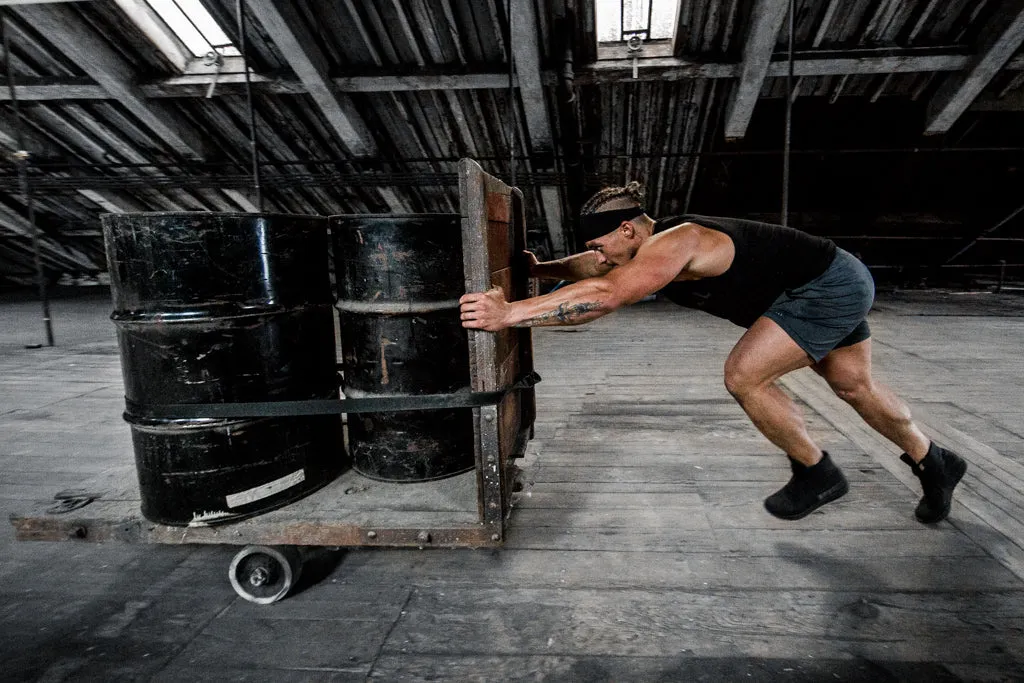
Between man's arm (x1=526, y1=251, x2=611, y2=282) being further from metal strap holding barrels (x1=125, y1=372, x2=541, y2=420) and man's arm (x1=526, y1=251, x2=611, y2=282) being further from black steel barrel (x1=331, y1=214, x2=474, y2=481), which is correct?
metal strap holding barrels (x1=125, y1=372, x2=541, y2=420)

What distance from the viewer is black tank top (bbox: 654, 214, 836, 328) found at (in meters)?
2.20

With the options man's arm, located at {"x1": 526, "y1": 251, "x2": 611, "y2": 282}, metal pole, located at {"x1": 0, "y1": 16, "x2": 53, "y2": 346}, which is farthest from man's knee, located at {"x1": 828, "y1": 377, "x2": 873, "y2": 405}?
metal pole, located at {"x1": 0, "y1": 16, "x2": 53, "y2": 346}

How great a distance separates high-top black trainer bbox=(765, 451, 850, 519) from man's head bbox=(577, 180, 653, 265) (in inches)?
43.2

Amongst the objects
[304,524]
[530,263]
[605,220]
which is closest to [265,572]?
[304,524]

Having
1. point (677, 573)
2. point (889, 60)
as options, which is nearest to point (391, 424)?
point (677, 573)

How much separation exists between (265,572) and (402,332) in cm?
96

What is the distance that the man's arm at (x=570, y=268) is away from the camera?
2.69 meters

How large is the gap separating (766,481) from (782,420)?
688mm

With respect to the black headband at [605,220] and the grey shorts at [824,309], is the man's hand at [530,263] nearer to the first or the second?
the black headband at [605,220]

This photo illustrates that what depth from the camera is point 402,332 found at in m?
2.18

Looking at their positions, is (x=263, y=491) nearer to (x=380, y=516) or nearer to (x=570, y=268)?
(x=380, y=516)

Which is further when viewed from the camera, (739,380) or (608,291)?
(739,380)

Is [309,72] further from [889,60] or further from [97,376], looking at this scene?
[889,60]

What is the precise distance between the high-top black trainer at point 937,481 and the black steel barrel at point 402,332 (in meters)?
1.91
